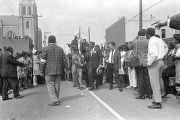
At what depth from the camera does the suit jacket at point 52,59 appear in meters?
9.20

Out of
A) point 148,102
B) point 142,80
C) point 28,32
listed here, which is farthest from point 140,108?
point 28,32

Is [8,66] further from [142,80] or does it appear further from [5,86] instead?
[142,80]

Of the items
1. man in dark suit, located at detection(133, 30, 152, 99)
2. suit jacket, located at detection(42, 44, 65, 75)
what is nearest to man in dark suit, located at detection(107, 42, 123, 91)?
man in dark suit, located at detection(133, 30, 152, 99)

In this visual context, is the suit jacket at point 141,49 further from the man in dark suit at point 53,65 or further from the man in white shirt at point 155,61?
the man in dark suit at point 53,65

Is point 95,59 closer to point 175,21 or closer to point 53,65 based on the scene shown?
point 53,65

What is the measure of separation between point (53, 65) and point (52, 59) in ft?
0.60

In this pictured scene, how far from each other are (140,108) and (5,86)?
16.7 ft

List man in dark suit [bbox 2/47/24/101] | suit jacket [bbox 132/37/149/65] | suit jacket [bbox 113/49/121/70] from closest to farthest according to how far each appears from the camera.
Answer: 1. suit jacket [bbox 132/37/149/65]
2. man in dark suit [bbox 2/47/24/101]
3. suit jacket [bbox 113/49/121/70]

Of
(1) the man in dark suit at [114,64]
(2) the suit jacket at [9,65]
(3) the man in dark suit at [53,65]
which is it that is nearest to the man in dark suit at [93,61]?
(1) the man in dark suit at [114,64]

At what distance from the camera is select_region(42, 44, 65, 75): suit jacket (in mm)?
9195

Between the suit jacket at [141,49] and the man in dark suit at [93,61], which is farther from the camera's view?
the man in dark suit at [93,61]

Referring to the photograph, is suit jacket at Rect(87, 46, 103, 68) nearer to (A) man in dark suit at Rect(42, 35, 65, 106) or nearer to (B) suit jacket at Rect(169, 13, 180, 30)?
(A) man in dark suit at Rect(42, 35, 65, 106)

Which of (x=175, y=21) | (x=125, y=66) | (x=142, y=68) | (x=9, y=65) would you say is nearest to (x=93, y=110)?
(x=142, y=68)

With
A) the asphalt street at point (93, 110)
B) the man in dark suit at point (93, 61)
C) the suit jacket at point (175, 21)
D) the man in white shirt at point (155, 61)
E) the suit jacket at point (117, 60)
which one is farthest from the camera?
the man in dark suit at point (93, 61)
